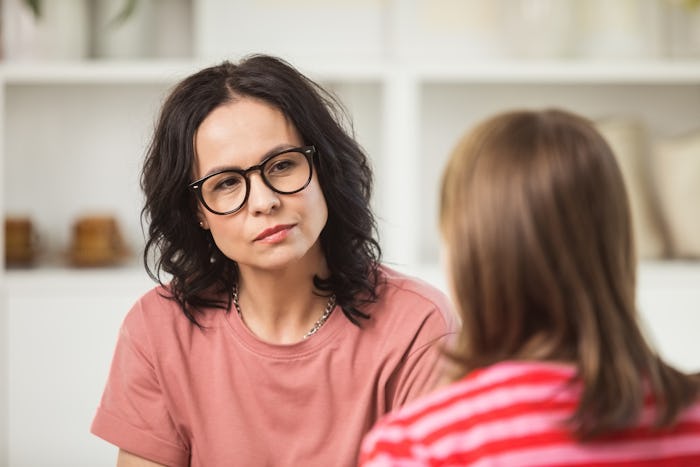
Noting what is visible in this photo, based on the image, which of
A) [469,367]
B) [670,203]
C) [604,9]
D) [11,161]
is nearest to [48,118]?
[11,161]

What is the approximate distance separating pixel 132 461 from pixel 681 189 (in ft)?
6.11

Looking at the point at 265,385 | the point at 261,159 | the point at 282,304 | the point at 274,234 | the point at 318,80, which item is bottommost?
the point at 265,385

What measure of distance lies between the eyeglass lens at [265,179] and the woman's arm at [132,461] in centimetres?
38

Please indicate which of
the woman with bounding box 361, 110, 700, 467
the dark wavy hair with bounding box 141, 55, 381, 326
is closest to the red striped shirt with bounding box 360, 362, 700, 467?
the woman with bounding box 361, 110, 700, 467

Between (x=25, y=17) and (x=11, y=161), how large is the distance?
1.54ft

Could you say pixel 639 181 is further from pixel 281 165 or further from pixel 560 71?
pixel 281 165

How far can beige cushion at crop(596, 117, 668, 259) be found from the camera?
2.70 meters

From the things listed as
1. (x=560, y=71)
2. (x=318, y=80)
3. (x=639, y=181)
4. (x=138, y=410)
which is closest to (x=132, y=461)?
(x=138, y=410)

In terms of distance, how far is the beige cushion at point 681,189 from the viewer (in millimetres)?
2658

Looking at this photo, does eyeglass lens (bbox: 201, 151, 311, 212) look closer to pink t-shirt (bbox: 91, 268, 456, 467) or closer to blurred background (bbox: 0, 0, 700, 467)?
pink t-shirt (bbox: 91, 268, 456, 467)

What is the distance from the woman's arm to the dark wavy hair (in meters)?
0.21

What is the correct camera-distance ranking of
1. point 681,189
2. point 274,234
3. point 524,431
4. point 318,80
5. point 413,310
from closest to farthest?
point 524,431 < point 274,234 < point 413,310 < point 318,80 < point 681,189

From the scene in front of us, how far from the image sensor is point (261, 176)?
1.29 metres

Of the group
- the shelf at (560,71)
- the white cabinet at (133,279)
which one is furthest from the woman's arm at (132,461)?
the shelf at (560,71)
